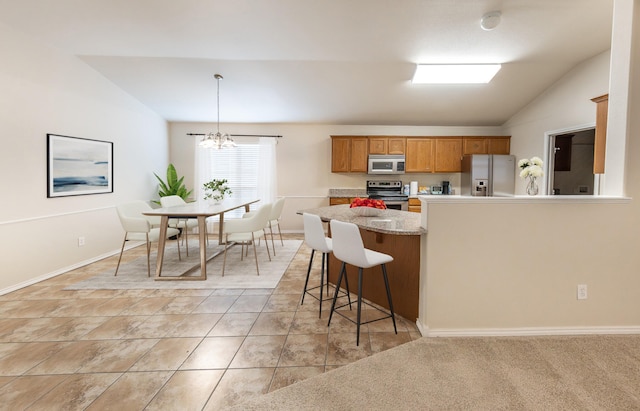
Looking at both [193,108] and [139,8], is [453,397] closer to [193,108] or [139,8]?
[139,8]

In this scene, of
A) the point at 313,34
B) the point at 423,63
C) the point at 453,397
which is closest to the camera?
the point at 453,397

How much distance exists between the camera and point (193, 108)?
228 inches

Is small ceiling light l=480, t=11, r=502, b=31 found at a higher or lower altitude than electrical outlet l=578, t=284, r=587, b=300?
higher

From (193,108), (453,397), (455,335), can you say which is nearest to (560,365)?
(455,335)

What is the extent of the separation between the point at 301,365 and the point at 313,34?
331cm

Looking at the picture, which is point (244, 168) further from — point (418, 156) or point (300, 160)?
point (418, 156)

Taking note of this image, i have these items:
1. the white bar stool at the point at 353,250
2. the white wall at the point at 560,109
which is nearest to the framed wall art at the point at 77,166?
the white bar stool at the point at 353,250

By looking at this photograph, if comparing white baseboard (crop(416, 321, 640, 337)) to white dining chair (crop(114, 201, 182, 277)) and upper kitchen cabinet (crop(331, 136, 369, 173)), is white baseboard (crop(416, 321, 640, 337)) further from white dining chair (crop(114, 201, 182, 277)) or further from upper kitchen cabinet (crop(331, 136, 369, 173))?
upper kitchen cabinet (crop(331, 136, 369, 173))

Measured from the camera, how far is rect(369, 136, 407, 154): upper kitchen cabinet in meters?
6.11

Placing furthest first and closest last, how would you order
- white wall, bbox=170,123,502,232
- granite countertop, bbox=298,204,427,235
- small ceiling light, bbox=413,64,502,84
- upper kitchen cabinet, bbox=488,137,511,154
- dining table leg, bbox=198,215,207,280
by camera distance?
1. white wall, bbox=170,123,502,232
2. upper kitchen cabinet, bbox=488,137,511,154
3. small ceiling light, bbox=413,64,502,84
4. dining table leg, bbox=198,215,207,280
5. granite countertop, bbox=298,204,427,235

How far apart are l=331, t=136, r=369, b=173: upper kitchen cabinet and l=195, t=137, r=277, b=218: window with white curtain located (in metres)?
1.28

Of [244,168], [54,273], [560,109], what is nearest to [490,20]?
[560,109]

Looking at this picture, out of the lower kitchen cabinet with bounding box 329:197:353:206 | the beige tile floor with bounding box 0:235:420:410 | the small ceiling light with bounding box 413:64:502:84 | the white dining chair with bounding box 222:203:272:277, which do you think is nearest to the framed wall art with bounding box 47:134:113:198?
the beige tile floor with bounding box 0:235:420:410

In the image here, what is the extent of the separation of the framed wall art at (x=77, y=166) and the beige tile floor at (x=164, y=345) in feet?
4.31
